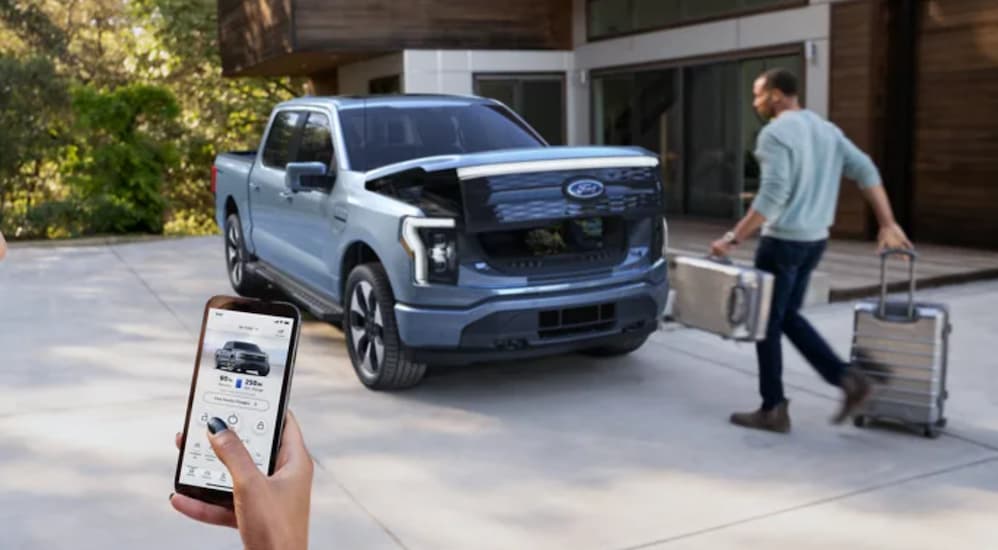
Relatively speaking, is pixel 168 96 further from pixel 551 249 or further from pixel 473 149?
pixel 551 249

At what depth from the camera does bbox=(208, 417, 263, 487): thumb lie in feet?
4.09

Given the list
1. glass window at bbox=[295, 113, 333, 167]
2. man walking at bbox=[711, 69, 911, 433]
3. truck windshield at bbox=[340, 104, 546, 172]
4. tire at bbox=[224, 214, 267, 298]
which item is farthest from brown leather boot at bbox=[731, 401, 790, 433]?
tire at bbox=[224, 214, 267, 298]

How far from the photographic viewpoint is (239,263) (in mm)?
9812

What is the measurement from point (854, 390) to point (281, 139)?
16.4 ft

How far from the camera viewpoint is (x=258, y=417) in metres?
1.57

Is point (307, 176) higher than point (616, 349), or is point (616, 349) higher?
point (307, 176)

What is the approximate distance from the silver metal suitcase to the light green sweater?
30 cm

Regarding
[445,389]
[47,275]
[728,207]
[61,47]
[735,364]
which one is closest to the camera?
[445,389]

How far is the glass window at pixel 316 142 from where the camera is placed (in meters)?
7.41

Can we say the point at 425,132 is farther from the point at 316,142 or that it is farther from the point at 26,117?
the point at 26,117

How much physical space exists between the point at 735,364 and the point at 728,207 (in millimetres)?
8755

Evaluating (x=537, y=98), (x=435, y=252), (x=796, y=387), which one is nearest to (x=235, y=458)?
(x=435, y=252)

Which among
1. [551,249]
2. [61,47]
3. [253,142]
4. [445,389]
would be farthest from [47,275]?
[253,142]

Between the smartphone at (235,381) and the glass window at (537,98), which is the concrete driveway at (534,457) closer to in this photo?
the smartphone at (235,381)
